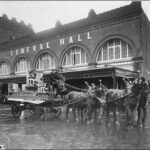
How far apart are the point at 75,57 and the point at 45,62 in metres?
5.07

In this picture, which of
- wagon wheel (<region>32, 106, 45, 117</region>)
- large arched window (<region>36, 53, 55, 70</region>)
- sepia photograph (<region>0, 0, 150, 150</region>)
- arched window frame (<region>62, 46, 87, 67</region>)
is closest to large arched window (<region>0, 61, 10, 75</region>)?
sepia photograph (<region>0, 0, 150, 150</region>)

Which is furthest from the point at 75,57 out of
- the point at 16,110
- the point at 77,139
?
the point at 77,139

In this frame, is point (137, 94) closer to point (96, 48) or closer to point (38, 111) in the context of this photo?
point (38, 111)

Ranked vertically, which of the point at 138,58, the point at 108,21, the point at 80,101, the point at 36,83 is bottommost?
the point at 80,101

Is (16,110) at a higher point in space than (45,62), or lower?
lower

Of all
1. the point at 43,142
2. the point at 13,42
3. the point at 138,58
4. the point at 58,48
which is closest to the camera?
the point at 43,142

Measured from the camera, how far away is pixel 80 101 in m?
12.2

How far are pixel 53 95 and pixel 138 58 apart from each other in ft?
36.5

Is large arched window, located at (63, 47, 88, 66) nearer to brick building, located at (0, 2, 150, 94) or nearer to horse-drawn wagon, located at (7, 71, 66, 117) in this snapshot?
brick building, located at (0, 2, 150, 94)

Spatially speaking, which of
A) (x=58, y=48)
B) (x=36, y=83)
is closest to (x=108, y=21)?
(x=58, y=48)

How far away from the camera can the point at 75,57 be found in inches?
1061

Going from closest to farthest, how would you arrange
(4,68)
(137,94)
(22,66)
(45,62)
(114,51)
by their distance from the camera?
(137,94) < (114,51) < (45,62) < (22,66) < (4,68)

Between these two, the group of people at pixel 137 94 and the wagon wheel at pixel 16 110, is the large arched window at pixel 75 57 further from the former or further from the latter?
the group of people at pixel 137 94

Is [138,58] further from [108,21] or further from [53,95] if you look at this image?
[53,95]
